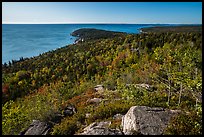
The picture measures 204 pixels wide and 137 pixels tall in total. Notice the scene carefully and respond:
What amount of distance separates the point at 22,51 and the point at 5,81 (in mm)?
24023

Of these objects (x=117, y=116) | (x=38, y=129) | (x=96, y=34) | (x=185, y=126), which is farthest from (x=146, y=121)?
(x=96, y=34)

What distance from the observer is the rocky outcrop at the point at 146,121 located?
19.2 ft

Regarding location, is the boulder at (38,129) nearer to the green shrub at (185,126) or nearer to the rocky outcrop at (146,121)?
the rocky outcrop at (146,121)

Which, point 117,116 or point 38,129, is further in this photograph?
point 38,129

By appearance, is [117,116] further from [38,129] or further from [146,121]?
[38,129]

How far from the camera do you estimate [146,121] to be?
6.11 meters

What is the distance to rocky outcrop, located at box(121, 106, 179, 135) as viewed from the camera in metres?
5.86

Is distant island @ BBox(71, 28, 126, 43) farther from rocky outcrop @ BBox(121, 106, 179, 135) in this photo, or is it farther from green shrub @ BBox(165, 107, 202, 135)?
green shrub @ BBox(165, 107, 202, 135)

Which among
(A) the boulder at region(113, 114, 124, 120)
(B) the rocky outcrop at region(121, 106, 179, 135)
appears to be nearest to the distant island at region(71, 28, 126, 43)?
Answer: (A) the boulder at region(113, 114, 124, 120)

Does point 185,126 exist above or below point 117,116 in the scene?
above

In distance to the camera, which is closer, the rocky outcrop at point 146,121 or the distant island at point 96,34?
the rocky outcrop at point 146,121

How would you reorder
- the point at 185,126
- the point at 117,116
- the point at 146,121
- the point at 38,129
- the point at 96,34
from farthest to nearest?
1. the point at 96,34
2. the point at 38,129
3. the point at 117,116
4. the point at 146,121
5. the point at 185,126

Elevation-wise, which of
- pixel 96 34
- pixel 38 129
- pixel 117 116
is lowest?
pixel 96 34

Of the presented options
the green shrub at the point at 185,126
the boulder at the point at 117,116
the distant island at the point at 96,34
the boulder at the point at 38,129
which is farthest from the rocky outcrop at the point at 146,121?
the distant island at the point at 96,34
